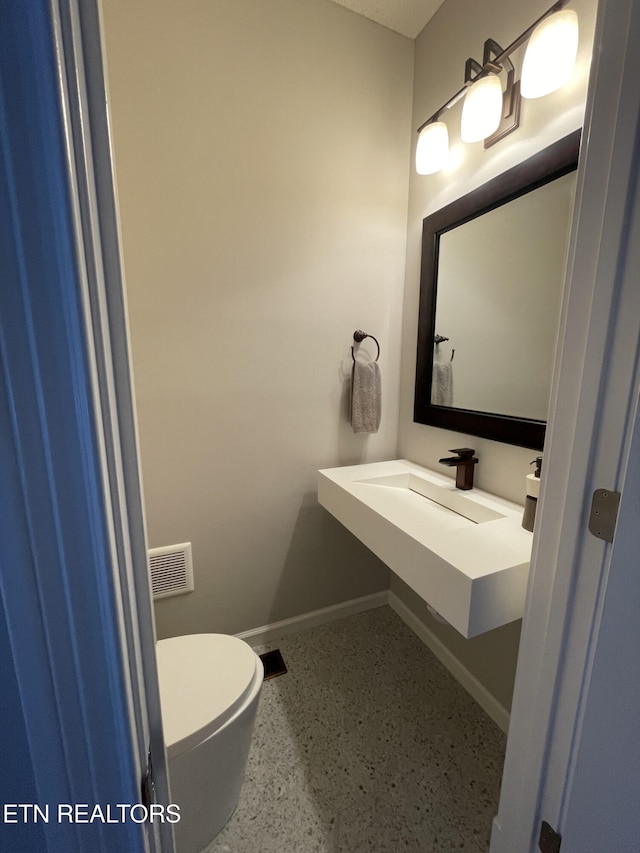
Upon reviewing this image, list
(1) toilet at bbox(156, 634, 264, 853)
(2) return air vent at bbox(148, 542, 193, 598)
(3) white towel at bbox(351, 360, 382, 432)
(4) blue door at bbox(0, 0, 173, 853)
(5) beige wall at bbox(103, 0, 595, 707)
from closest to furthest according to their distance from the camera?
(4) blue door at bbox(0, 0, 173, 853)
(1) toilet at bbox(156, 634, 264, 853)
(5) beige wall at bbox(103, 0, 595, 707)
(2) return air vent at bbox(148, 542, 193, 598)
(3) white towel at bbox(351, 360, 382, 432)

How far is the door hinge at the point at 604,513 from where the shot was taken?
60 cm

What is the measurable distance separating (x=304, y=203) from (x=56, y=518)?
1.54 metres

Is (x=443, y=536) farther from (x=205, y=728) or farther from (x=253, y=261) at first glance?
(x=253, y=261)

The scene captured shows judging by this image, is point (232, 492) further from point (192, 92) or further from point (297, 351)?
point (192, 92)

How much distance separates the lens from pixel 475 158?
1.27 m

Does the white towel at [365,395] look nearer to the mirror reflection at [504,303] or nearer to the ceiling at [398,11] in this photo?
the mirror reflection at [504,303]

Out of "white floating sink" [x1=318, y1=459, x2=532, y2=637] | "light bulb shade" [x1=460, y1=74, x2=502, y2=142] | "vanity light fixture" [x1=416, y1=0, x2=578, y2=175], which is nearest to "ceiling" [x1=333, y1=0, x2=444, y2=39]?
"vanity light fixture" [x1=416, y1=0, x2=578, y2=175]

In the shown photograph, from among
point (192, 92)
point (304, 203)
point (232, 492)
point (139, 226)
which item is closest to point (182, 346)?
point (139, 226)

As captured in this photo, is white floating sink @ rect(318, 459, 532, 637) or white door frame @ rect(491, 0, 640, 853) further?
white floating sink @ rect(318, 459, 532, 637)

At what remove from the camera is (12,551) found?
28cm

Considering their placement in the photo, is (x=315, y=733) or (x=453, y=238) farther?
(x=453, y=238)

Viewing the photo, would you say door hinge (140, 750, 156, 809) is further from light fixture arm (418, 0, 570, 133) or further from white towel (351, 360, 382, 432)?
light fixture arm (418, 0, 570, 133)

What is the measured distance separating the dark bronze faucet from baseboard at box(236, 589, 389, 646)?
0.96 meters

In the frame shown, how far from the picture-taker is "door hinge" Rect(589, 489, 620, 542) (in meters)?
0.60
